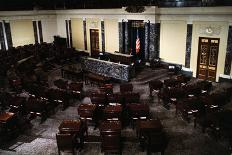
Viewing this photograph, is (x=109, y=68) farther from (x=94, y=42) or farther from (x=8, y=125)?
(x=8, y=125)

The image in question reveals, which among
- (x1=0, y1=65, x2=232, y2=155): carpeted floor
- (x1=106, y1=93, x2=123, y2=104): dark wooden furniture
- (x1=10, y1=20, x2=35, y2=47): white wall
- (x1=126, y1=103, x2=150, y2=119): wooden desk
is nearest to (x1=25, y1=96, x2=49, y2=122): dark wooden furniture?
(x1=0, y1=65, x2=232, y2=155): carpeted floor

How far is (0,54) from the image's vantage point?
803 inches

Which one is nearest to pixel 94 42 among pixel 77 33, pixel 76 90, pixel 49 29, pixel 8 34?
pixel 77 33

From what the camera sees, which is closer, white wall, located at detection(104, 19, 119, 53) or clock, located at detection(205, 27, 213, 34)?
clock, located at detection(205, 27, 213, 34)

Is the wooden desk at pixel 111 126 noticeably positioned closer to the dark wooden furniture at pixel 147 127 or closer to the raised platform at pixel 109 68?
the dark wooden furniture at pixel 147 127

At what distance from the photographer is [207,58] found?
Result: 52.5 ft

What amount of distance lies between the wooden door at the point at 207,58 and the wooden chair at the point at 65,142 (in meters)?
11.0

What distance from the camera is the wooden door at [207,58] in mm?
15555

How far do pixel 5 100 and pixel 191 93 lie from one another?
359 inches

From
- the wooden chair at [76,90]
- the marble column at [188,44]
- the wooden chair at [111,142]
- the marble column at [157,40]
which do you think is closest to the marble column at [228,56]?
the marble column at [188,44]

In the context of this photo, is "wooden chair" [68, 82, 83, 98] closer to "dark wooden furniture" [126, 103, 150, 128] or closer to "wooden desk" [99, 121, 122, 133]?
"dark wooden furniture" [126, 103, 150, 128]

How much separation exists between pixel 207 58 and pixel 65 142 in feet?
37.4

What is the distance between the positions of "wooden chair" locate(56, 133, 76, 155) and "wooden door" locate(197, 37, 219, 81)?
11.0 m

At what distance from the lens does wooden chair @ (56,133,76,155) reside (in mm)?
8023
